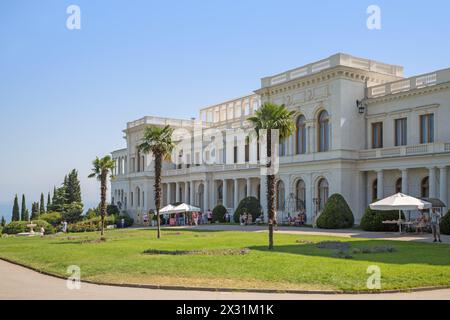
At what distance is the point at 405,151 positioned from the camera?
41406 mm

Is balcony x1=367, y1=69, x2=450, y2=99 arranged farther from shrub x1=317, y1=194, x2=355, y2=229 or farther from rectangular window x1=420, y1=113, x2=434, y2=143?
shrub x1=317, y1=194, x2=355, y2=229

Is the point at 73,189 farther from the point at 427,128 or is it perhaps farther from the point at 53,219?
the point at 427,128

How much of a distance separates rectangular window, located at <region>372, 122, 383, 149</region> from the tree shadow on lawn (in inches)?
810

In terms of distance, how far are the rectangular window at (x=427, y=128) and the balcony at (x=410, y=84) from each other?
245cm

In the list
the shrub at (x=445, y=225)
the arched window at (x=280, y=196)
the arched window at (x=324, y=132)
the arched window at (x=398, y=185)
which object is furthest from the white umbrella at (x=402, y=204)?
the arched window at (x=280, y=196)

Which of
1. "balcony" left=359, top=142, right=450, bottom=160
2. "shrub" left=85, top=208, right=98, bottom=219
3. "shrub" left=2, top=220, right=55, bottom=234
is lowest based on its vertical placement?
"shrub" left=2, top=220, right=55, bottom=234

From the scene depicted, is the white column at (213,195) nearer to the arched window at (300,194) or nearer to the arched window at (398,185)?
the arched window at (300,194)

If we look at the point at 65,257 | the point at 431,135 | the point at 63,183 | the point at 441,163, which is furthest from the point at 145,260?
the point at 63,183

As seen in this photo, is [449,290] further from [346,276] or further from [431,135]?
[431,135]

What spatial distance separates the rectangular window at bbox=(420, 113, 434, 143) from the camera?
41.5 meters

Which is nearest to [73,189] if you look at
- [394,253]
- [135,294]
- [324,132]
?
[324,132]

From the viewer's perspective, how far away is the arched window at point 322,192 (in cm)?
4736

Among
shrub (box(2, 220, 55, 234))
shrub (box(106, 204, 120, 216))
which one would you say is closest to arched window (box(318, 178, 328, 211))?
shrub (box(2, 220, 55, 234))

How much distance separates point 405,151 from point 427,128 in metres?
2.67
